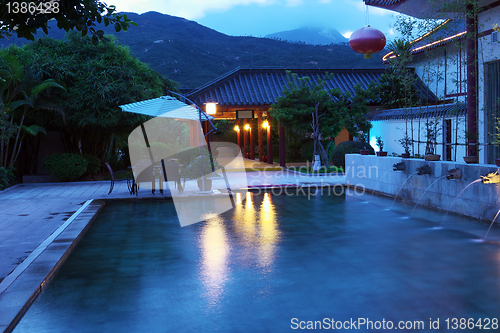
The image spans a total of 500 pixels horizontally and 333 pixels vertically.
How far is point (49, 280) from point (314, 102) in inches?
503

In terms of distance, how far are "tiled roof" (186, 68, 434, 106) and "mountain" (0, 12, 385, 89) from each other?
2916cm

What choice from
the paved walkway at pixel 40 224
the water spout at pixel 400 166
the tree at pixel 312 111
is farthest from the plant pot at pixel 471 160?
the tree at pixel 312 111

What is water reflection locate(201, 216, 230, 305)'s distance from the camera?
4486mm

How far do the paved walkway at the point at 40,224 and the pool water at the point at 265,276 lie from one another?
0.59 ft

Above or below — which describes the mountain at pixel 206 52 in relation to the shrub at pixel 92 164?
above

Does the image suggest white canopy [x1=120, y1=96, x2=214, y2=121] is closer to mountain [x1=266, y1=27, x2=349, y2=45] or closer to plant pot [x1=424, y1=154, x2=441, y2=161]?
plant pot [x1=424, y1=154, x2=441, y2=161]

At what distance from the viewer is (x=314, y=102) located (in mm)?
16297

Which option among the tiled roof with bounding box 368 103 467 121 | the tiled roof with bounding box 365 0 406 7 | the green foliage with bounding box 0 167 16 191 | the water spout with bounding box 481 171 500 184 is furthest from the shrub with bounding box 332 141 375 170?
the green foliage with bounding box 0 167 16 191

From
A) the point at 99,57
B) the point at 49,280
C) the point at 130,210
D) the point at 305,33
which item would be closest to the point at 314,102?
the point at 99,57

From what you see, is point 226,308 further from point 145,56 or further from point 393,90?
point 145,56

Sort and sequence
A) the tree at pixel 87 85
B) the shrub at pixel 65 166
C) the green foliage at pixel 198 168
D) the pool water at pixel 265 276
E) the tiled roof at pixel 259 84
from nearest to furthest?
the pool water at pixel 265 276 → the green foliage at pixel 198 168 → the tree at pixel 87 85 → the shrub at pixel 65 166 → the tiled roof at pixel 259 84

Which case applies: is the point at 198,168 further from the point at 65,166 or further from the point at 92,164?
the point at 92,164

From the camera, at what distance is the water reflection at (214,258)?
4486 mm

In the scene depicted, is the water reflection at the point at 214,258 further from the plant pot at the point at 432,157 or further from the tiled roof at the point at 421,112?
the tiled roof at the point at 421,112
